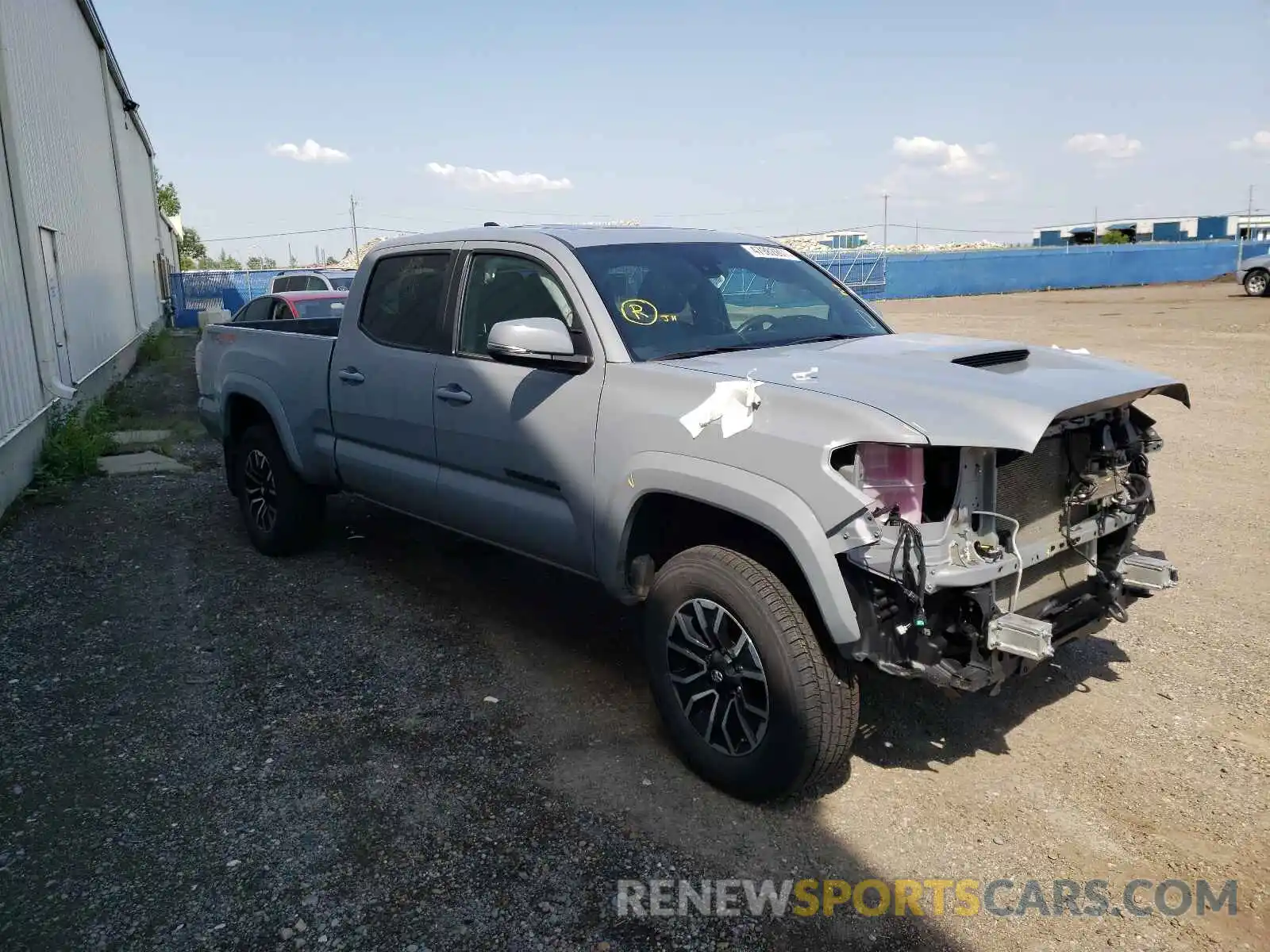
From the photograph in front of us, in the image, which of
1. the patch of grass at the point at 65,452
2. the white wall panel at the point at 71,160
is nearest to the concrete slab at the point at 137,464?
the patch of grass at the point at 65,452

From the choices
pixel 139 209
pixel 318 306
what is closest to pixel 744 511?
pixel 318 306

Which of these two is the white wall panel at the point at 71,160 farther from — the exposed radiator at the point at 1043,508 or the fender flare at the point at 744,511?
the exposed radiator at the point at 1043,508

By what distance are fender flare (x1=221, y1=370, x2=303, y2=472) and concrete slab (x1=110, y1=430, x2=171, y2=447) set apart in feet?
16.4

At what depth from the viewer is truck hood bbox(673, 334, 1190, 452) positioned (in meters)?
3.01

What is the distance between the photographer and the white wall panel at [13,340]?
8.49 m

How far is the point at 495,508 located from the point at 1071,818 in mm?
2586

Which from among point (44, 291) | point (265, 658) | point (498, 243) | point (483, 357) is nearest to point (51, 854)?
point (265, 658)

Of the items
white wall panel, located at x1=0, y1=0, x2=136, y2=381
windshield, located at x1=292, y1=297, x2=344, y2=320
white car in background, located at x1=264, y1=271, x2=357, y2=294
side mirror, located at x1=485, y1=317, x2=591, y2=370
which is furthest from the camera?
white car in background, located at x1=264, y1=271, x2=357, y2=294

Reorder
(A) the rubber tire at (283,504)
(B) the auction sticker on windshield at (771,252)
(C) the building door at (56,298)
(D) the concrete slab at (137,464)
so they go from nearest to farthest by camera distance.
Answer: (B) the auction sticker on windshield at (771,252) < (A) the rubber tire at (283,504) < (D) the concrete slab at (137,464) < (C) the building door at (56,298)

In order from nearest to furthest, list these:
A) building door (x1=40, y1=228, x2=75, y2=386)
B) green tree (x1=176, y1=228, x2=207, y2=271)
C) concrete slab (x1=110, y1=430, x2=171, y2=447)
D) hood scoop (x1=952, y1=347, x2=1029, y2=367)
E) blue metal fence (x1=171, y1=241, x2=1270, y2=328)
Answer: hood scoop (x1=952, y1=347, x2=1029, y2=367) → concrete slab (x1=110, y1=430, x2=171, y2=447) → building door (x1=40, y1=228, x2=75, y2=386) → blue metal fence (x1=171, y1=241, x2=1270, y2=328) → green tree (x1=176, y1=228, x2=207, y2=271)

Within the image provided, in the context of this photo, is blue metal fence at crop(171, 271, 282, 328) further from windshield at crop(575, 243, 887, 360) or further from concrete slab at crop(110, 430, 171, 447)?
windshield at crop(575, 243, 887, 360)

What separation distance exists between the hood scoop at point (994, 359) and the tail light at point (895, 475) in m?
0.73

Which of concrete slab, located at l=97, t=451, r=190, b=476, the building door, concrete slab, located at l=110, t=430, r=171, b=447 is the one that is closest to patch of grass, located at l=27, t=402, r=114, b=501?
concrete slab, located at l=97, t=451, r=190, b=476

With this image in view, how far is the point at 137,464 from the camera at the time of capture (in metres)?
9.59
